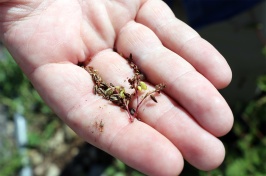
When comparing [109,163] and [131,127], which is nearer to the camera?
[131,127]

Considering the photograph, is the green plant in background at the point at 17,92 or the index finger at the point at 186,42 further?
the green plant in background at the point at 17,92

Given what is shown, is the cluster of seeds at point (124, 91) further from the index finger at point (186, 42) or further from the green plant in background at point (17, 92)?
the green plant in background at point (17, 92)

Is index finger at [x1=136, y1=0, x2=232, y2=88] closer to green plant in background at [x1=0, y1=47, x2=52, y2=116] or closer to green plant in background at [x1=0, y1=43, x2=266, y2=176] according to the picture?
green plant in background at [x1=0, y1=43, x2=266, y2=176]

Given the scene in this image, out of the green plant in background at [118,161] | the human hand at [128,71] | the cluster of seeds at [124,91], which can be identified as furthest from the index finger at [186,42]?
the green plant in background at [118,161]

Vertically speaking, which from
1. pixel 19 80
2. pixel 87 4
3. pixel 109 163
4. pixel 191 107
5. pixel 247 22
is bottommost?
pixel 109 163

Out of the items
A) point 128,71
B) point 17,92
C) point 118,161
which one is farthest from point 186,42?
point 17,92

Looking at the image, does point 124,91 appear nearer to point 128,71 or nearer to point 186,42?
point 128,71

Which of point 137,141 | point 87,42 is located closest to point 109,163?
point 87,42

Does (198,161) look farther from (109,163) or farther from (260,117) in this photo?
(109,163)
